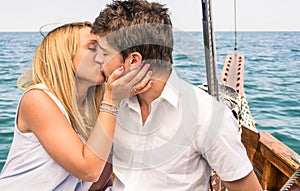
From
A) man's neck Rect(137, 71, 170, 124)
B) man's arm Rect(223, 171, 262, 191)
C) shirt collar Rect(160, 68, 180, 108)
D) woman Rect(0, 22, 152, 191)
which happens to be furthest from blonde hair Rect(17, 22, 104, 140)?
man's arm Rect(223, 171, 262, 191)

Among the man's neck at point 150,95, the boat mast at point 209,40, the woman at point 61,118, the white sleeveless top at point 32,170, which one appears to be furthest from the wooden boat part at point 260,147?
the white sleeveless top at point 32,170

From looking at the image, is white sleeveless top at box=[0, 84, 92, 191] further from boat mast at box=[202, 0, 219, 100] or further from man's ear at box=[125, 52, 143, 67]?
boat mast at box=[202, 0, 219, 100]

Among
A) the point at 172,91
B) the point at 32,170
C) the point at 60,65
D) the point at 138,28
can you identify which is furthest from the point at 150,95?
the point at 32,170

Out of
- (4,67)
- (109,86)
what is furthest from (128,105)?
(4,67)

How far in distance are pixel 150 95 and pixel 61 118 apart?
293mm

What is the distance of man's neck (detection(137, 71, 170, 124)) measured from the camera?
4.04 feet

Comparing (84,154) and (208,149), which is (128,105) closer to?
(84,154)

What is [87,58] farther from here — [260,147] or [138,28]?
[260,147]

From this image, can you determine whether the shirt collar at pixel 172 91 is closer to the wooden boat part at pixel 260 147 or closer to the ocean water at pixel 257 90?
the ocean water at pixel 257 90

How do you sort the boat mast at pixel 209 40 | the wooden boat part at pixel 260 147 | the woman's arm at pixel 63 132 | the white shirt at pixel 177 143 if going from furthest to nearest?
the wooden boat part at pixel 260 147 → the boat mast at pixel 209 40 → the woman's arm at pixel 63 132 → the white shirt at pixel 177 143

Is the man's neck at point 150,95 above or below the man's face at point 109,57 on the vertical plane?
below

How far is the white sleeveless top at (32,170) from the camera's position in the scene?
54.0 inches

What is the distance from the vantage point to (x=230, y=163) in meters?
1.13

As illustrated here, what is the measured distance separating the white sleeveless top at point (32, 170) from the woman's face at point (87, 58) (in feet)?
0.44
